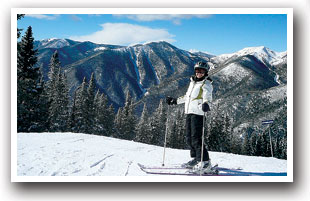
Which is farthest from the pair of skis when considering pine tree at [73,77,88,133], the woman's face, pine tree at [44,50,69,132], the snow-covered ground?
pine tree at [73,77,88,133]

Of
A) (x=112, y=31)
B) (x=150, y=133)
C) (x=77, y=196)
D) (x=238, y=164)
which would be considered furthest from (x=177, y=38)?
(x=150, y=133)

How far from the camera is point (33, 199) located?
566cm

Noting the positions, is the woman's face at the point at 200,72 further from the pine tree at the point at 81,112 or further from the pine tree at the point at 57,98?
the pine tree at the point at 81,112

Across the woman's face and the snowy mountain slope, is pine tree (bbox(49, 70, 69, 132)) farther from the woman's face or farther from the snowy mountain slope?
the woman's face

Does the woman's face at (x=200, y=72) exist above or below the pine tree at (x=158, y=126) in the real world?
above

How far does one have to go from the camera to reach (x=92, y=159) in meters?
5.96

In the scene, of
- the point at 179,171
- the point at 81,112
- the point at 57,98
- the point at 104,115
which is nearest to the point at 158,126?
the point at 104,115

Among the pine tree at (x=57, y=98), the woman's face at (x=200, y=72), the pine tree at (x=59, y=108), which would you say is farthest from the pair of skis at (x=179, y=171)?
the pine tree at (x=57, y=98)

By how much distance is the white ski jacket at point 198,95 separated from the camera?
5.52 metres

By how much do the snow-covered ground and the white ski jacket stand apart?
5.67 feet

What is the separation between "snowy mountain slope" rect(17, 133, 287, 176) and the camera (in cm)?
542

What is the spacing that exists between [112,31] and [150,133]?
104 feet

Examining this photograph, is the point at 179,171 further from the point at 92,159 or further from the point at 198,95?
the point at 92,159
